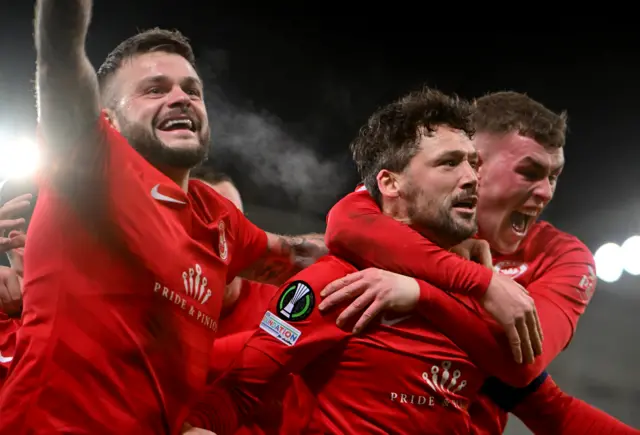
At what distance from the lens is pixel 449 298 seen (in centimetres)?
145

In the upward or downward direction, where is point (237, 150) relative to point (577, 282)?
upward

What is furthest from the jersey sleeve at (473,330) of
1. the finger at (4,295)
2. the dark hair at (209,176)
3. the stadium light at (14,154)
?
the stadium light at (14,154)

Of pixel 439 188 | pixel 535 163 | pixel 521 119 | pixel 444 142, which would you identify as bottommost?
pixel 439 188

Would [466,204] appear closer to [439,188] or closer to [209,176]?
[439,188]

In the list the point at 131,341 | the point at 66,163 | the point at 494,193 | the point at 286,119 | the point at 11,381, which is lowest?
the point at 11,381

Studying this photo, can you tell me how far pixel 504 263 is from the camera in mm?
1918

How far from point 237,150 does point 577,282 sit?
5.03m

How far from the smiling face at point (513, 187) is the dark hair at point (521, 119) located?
3 centimetres

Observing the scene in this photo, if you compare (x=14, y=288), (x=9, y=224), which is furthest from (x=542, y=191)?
(x=14, y=288)

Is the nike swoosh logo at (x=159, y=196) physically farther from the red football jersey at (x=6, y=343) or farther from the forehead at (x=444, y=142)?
the red football jersey at (x=6, y=343)

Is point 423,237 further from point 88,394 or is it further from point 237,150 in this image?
point 237,150

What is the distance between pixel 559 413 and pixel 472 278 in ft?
2.35

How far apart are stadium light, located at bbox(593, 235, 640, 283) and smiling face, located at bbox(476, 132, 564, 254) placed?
520 cm

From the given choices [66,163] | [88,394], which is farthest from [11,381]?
[66,163]
